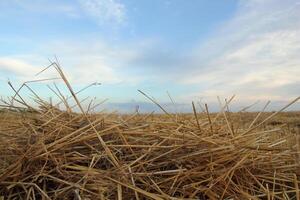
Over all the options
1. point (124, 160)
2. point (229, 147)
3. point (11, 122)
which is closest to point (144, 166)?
point (124, 160)

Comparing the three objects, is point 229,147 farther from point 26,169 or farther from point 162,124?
point 26,169

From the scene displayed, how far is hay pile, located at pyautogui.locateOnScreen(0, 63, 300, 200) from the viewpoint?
2.59 meters

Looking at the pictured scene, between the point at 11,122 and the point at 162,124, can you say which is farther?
the point at 11,122

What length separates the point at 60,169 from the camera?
2695mm

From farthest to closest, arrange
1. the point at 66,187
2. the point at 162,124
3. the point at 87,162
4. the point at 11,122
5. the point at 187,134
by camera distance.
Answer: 1. the point at 11,122
2. the point at 162,124
3. the point at 187,134
4. the point at 87,162
5. the point at 66,187

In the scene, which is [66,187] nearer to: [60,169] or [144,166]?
[60,169]

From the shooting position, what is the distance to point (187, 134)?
→ 2932 mm

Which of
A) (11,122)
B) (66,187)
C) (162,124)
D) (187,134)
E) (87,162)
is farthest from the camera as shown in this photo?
(11,122)

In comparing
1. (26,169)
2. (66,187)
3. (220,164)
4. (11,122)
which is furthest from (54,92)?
(220,164)

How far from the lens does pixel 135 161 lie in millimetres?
2648

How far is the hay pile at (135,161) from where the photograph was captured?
259 centimetres

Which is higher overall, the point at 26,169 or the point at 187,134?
the point at 187,134

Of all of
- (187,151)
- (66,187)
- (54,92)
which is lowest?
(66,187)

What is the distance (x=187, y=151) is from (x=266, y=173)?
1.81 feet
